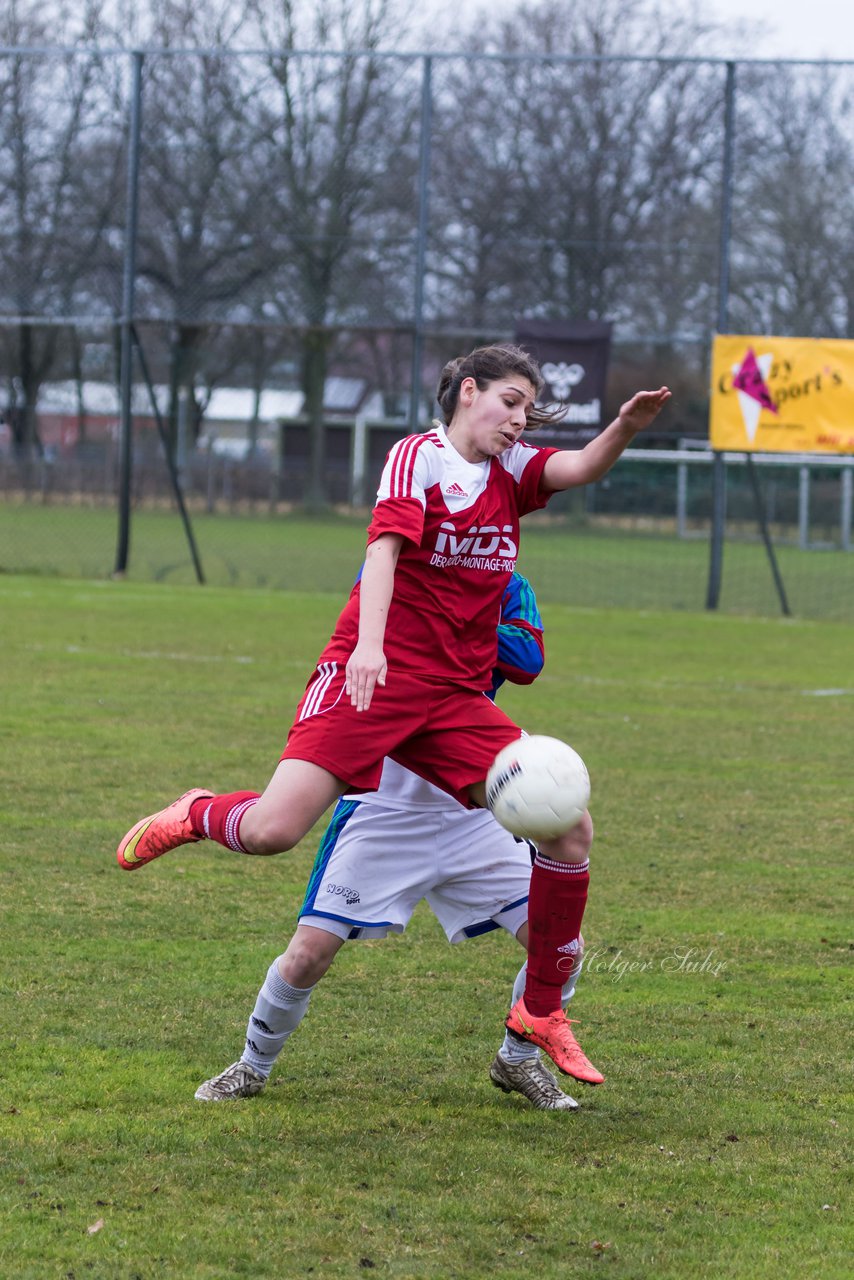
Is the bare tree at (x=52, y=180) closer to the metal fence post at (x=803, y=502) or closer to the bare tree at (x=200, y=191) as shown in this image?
the bare tree at (x=200, y=191)

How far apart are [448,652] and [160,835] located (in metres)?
0.86

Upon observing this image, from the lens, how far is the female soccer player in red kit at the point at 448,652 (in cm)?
355

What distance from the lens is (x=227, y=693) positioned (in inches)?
402

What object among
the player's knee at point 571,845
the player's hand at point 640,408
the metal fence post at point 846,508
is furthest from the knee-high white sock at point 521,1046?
the metal fence post at point 846,508

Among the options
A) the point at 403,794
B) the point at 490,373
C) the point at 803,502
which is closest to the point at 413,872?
the point at 403,794

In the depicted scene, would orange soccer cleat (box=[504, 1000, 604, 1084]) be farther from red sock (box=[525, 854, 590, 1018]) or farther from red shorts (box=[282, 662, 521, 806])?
red shorts (box=[282, 662, 521, 806])

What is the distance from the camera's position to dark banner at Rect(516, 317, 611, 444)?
1648 centimetres

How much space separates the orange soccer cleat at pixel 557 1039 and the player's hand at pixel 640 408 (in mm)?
1402

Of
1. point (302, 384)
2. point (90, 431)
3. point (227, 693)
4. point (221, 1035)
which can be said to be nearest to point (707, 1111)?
point (221, 1035)

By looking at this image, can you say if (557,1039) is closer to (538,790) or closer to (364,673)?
(538,790)

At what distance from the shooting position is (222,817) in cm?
371

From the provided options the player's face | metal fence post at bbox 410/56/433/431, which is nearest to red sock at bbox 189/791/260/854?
the player's face

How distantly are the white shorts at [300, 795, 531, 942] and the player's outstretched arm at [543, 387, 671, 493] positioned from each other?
0.84 m

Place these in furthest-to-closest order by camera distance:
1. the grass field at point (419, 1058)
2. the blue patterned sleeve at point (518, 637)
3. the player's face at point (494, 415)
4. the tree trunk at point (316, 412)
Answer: the tree trunk at point (316, 412) → the blue patterned sleeve at point (518, 637) → the player's face at point (494, 415) → the grass field at point (419, 1058)
